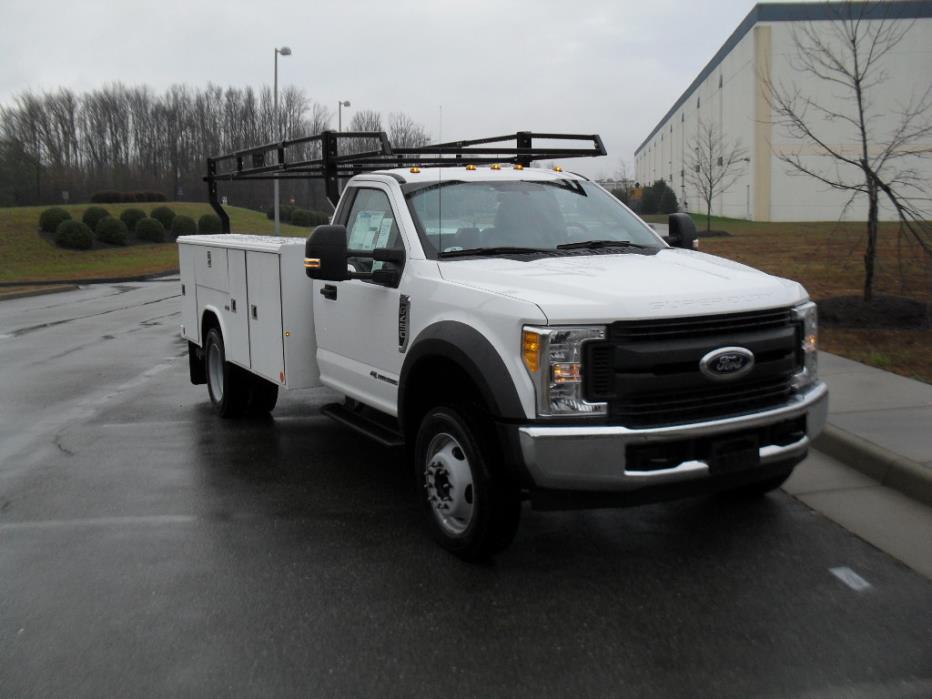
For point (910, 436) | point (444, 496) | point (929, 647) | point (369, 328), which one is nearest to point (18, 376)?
point (369, 328)

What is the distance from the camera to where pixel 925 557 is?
4898mm

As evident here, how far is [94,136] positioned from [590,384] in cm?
10024

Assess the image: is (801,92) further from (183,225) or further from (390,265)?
(390,265)

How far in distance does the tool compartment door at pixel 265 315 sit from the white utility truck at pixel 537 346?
0.23 feet

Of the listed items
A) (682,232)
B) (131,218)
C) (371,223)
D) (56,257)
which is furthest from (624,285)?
(131,218)

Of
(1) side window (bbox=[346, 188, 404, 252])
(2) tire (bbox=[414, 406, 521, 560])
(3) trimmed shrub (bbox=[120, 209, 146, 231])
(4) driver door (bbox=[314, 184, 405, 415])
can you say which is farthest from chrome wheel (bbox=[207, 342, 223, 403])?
(3) trimmed shrub (bbox=[120, 209, 146, 231])

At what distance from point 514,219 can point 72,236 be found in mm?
41041

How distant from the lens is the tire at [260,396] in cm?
862

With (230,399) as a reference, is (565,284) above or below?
above

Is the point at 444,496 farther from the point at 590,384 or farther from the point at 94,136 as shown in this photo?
the point at 94,136

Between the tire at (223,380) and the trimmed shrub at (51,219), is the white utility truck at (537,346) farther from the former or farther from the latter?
the trimmed shrub at (51,219)

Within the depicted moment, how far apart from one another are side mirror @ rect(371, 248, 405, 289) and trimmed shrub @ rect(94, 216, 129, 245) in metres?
42.3

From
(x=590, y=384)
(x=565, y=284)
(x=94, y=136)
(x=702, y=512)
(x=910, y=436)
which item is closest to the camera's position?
(x=590, y=384)

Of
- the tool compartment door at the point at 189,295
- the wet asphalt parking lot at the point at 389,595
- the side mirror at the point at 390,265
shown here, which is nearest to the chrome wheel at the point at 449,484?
the wet asphalt parking lot at the point at 389,595
